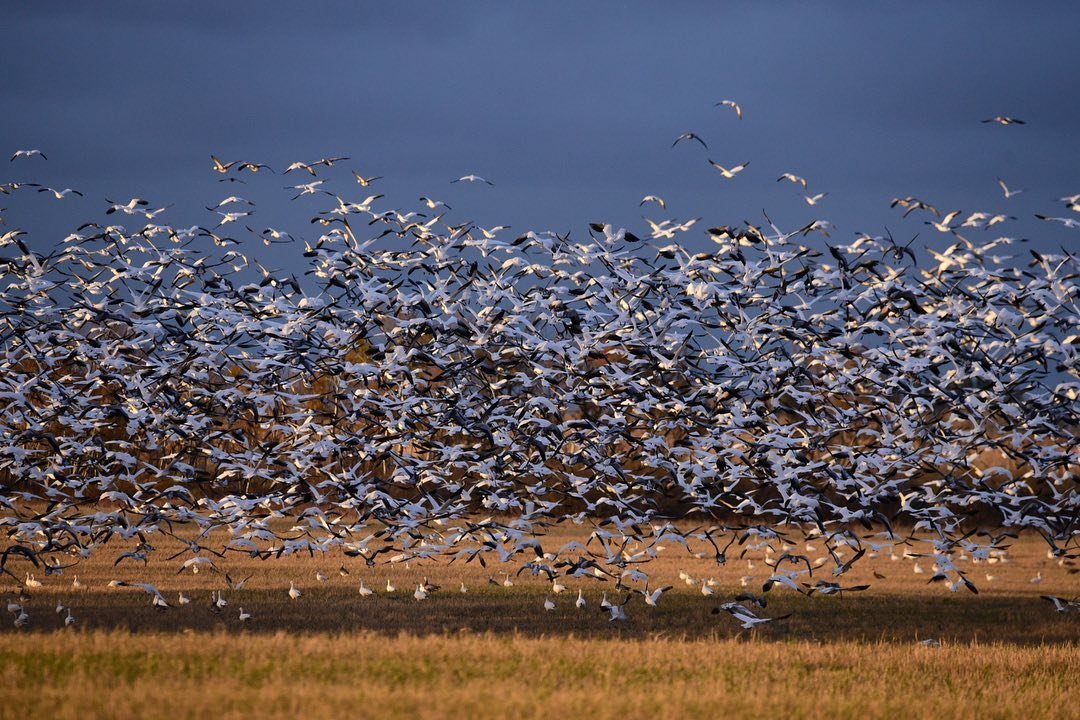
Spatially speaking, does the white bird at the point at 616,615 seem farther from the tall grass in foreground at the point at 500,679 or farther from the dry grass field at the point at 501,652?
the tall grass in foreground at the point at 500,679

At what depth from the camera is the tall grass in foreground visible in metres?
10.8

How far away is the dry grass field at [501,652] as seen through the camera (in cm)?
1126

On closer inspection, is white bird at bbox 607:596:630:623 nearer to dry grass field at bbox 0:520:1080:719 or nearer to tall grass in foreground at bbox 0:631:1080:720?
dry grass field at bbox 0:520:1080:719

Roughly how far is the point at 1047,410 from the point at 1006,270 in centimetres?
281

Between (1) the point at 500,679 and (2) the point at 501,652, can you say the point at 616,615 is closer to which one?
(2) the point at 501,652

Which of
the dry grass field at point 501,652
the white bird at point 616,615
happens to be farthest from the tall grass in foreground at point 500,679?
the white bird at point 616,615

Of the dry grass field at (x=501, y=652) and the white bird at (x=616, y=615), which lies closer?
the dry grass field at (x=501, y=652)

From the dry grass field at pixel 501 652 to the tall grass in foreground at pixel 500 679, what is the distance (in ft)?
0.11

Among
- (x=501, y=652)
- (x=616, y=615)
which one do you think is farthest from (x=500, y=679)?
(x=616, y=615)

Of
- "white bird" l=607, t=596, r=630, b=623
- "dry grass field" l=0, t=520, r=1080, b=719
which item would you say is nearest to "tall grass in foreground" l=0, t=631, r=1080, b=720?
"dry grass field" l=0, t=520, r=1080, b=719

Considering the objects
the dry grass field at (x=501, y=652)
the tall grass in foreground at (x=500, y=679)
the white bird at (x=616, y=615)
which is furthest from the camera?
the white bird at (x=616, y=615)

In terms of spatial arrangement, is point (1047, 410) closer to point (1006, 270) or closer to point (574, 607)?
point (1006, 270)

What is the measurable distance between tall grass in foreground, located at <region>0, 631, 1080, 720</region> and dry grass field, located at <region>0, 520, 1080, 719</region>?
3 cm

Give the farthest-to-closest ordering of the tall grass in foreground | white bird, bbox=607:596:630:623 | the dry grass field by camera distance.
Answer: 1. white bird, bbox=607:596:630:623
2. the dry grass field
3. the tall grass in foreground
